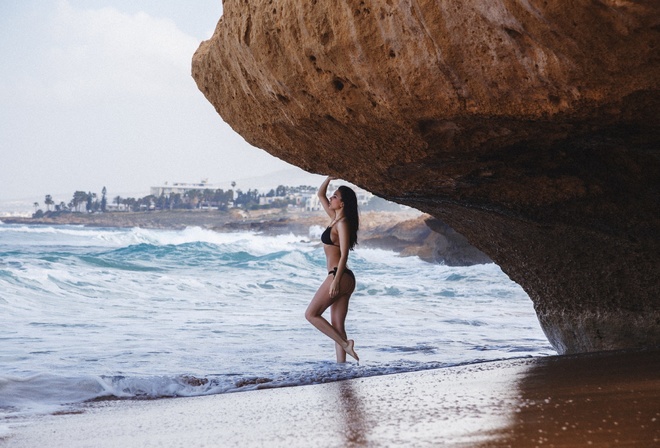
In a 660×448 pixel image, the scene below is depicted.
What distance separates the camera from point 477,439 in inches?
117

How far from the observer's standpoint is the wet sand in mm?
3080

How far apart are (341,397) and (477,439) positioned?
5.80 feet

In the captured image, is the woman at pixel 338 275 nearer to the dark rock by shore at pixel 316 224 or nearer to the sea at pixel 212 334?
the sea at pixel 212 334

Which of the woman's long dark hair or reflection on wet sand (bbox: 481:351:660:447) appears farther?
the woman's long dark hair

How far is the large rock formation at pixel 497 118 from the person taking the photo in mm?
3553

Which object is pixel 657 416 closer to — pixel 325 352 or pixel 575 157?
pixel 575 157

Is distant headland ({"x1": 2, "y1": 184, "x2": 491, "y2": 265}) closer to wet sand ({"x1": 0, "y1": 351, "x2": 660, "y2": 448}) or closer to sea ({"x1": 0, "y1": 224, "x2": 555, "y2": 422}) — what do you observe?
sea ({"x1": 0, "y1": 224, "x2": 555, "y2": 422})

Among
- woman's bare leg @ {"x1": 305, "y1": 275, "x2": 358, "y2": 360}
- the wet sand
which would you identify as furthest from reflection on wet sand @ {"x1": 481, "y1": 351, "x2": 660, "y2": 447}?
woman's bare leg @ {"x1": 305, "y1": 275, "x2": 358, "y2": 360}

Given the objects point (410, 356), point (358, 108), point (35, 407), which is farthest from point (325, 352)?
point (358, 108)

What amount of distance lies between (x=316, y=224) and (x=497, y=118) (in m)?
57.7

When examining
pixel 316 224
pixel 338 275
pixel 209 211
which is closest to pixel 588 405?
pixel 338 275

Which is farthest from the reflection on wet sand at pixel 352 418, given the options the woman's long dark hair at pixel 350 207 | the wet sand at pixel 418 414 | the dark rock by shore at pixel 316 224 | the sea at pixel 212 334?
the dark rock by shore at pixel 316 224

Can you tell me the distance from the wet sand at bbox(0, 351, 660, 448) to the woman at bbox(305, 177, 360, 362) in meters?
1.47

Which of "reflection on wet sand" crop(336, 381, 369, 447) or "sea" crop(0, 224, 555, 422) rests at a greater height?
"reflection on wet sand" crop(336, 381, 369, 447)
